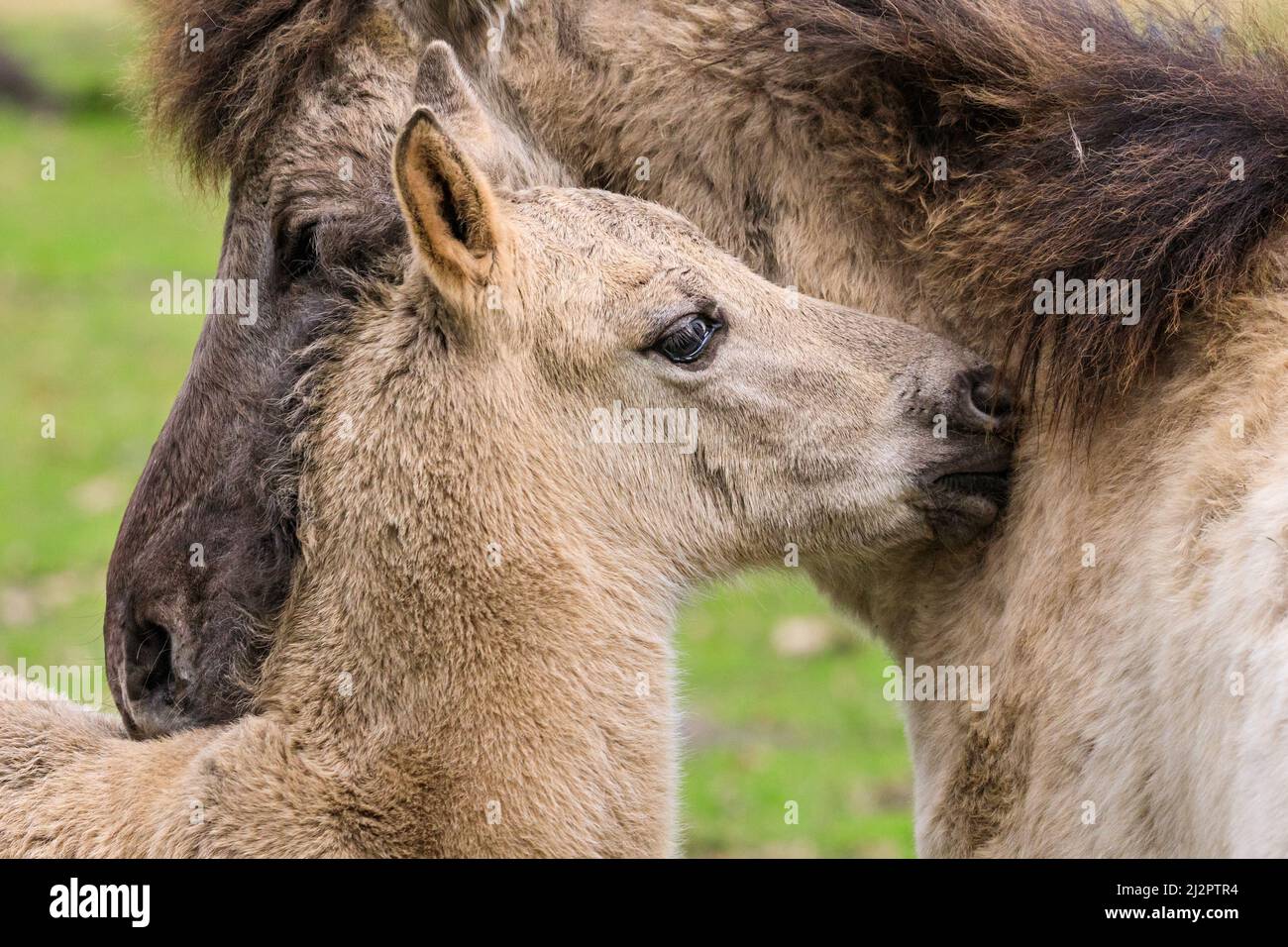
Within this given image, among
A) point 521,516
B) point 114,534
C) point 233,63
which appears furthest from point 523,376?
point 114,534

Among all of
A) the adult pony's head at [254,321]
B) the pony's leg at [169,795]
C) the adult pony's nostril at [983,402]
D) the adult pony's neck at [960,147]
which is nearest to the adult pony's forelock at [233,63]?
the adult pony's head at [254,321]

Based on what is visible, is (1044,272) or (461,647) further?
(1044,272)

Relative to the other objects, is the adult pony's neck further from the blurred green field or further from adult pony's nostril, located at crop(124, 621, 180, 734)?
adult pony's nostril, located at crop(124, 621, 180, 734)

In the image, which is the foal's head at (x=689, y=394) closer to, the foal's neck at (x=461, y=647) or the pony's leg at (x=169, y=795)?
the foal's neck at (x=461, y=647)

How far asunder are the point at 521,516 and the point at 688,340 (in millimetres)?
614

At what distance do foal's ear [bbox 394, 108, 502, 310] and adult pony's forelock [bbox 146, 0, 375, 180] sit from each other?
909mm

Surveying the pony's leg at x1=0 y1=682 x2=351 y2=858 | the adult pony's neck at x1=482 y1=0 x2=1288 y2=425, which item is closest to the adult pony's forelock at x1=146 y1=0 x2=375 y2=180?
the adult pony's neck at x1=482 y1=0 x2=1288 y2=425

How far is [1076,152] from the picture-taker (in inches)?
134

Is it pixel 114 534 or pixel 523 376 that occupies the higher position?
pixel 114 534

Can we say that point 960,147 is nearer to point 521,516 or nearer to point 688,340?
point 688,340
